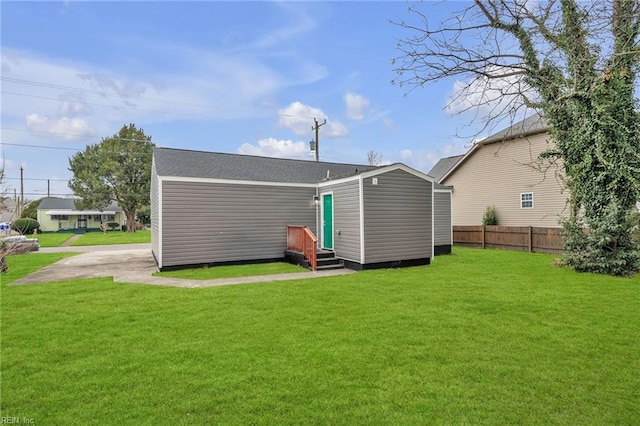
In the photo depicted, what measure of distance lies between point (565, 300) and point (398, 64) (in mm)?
5009

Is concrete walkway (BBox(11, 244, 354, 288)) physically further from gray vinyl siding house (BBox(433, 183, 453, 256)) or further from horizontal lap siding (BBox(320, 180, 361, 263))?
gray vinyl siding house (BBox(433, 183, 453, 256))

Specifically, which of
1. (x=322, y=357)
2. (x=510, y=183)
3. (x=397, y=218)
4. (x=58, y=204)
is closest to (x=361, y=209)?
(x=397, y=218)

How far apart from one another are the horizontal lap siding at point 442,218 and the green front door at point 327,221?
5.16 metres

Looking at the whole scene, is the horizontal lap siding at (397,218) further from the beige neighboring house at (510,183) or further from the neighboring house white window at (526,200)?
the neighboring house white window at (526,200)

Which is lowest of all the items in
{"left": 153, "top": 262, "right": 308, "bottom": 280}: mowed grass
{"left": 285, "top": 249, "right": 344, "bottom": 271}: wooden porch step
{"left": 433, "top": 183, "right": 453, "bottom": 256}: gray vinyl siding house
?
{"left": 153, "top": 262, "right": 308, "bottom": 280}: mowed grass

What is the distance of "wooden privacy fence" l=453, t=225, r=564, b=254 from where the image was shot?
521 inches

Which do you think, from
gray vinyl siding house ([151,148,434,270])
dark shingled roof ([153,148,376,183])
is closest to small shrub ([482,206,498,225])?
dark shingled roof ([153,148,376,183])

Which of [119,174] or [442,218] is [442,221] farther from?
[119,174]

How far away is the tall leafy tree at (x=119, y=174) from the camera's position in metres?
31.1

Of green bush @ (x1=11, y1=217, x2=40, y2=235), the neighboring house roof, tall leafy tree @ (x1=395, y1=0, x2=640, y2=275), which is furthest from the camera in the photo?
green bush @ (x1=11, y1=217, x2=40, y2=235)

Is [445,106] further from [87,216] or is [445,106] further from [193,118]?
[87,216]

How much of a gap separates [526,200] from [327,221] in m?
10.6

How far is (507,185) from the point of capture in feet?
55.4

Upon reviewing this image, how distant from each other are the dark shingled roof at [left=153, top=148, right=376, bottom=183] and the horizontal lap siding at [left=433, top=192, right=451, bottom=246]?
12.0 feet
